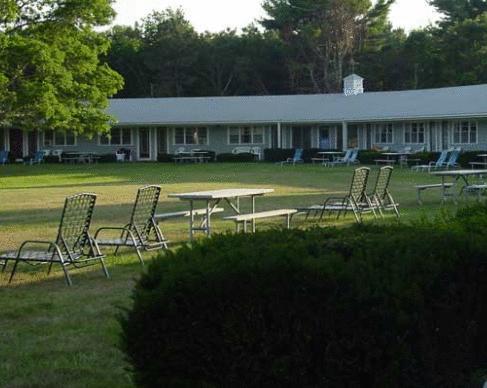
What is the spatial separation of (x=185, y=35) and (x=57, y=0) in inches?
1468

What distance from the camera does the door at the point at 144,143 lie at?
185 feet

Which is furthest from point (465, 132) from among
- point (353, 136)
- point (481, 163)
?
point (481, 163)

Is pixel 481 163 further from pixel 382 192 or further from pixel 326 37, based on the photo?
pixel 326 37

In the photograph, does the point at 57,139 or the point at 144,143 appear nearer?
the point at 144,143

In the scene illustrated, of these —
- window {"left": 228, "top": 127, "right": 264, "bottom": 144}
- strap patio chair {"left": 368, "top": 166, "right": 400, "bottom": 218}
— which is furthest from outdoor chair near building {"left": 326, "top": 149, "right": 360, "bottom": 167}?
strap patio chair {"left": 368, "top": 166, "right": 400, "bottom": 218}

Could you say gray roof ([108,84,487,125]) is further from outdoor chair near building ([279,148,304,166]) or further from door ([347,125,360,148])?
outdoor chair near building ([279,148,304,166])

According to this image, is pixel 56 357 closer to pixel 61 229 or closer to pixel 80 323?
pixel 80 323

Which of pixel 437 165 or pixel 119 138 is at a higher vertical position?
pixel 119 138

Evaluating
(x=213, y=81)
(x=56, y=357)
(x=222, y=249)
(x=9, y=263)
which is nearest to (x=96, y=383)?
(x=56, y=357)

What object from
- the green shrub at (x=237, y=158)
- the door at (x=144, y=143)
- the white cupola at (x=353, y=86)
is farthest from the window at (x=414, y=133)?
the door at (x=144, y=143)

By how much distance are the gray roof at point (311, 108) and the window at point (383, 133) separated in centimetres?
111

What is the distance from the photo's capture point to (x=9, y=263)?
1229cm

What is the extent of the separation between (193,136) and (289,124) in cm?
665

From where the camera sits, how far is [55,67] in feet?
119
